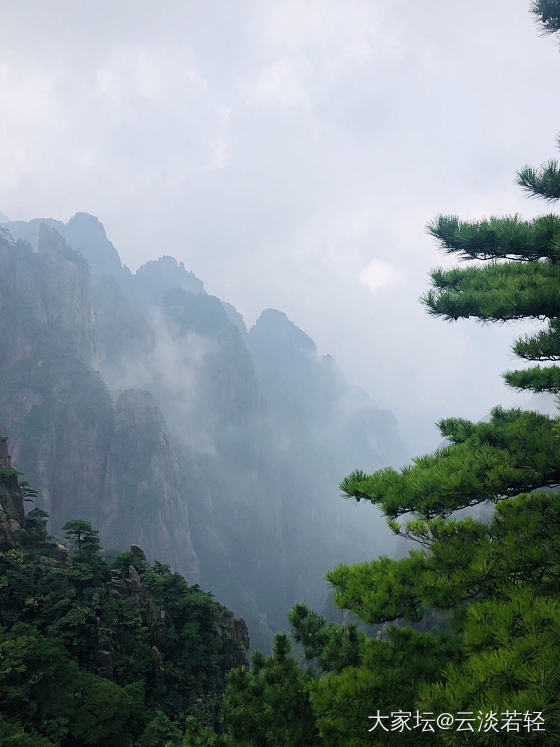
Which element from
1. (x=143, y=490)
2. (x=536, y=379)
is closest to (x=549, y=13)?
(x=536, y=379)

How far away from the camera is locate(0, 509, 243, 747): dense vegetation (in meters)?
9.66

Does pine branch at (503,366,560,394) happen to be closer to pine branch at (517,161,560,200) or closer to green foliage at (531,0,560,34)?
pine branch at (517,161,560,200)

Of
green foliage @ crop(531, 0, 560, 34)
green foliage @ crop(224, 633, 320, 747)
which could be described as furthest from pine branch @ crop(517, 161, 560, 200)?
green foliage @ crop(224, 633, 320, 747)

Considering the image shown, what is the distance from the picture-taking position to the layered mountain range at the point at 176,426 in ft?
180

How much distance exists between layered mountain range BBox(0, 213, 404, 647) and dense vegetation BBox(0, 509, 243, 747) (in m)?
38.8

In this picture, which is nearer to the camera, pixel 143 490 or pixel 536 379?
pixel 536 379

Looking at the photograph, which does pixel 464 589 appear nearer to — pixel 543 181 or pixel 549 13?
pixel 543 181

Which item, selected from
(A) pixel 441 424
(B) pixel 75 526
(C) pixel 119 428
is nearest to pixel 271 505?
(C) pixel 119 428

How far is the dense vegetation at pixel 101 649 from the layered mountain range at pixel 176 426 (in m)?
38.8

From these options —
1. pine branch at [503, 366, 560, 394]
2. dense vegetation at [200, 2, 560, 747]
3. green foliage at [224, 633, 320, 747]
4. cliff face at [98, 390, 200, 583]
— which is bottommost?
green foliage at [224, 633, 320, 747]

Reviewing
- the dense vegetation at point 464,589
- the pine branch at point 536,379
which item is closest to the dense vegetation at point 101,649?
the dense vegetation at point 464,589

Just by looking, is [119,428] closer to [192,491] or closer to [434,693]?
[192,491]

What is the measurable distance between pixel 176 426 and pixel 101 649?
6793 cm

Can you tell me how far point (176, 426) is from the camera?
261ft
